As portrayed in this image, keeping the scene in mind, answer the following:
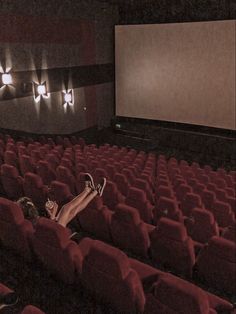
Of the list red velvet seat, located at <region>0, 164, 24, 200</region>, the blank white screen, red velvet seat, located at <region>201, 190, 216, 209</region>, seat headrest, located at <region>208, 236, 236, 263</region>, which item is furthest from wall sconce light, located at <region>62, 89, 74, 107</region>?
seat headrest, located at <region>208, 236, 236, 263</region>

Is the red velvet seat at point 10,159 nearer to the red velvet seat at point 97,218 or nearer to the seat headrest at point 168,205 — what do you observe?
the red velvet seat at point 97,218

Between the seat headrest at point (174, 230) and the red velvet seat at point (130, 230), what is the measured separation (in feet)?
0.93

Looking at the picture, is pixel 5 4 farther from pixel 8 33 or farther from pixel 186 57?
pixel 186 57

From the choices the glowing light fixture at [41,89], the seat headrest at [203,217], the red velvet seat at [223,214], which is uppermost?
the glowing light fixture at [41,89]

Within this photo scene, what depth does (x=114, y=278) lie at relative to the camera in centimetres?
226

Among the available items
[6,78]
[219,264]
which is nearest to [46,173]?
[219,264]

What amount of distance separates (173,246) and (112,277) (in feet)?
3.31

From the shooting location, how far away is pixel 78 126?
12.5 m

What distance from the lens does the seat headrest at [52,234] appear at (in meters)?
2.58

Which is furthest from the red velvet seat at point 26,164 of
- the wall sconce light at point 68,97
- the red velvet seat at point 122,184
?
the wall sconce light at point 68,97

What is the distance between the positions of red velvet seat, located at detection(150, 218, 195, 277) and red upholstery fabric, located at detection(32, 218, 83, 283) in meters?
0.84

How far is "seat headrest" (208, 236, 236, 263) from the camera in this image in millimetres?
2754

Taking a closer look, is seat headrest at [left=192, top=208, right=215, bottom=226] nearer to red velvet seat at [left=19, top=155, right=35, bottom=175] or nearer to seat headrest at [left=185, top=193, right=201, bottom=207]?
seat headrest at [left=185, top=193, right=201, bottom=207]

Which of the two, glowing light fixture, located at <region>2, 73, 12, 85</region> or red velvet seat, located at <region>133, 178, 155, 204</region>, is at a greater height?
glowing light fixture, located at <region>2, 73, 12, 85</region>
